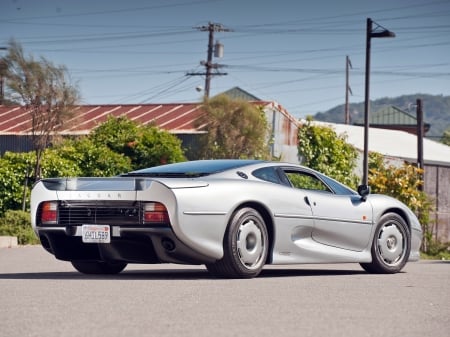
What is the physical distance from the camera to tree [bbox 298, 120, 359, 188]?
36.3 meters

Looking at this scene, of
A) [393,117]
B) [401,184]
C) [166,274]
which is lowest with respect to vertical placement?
[166,274]

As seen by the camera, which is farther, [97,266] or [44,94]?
[44,94]

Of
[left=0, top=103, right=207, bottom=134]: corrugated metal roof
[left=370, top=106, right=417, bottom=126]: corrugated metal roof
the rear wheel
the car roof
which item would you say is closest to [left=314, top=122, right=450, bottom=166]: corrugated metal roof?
[left=0, top=103, right=207, bottom=134]: corrugated metal roof

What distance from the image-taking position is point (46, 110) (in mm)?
31328

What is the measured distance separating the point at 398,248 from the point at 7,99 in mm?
21128

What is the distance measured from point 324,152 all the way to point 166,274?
2513 cm

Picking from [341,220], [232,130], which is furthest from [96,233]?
[232,130]

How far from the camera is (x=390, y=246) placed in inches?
499

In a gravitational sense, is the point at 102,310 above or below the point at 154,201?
below

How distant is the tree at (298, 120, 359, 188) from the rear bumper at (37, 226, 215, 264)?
25311mm

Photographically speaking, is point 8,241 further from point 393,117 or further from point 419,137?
point 393,117

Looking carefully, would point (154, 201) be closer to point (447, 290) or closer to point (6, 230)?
point (447, 290)

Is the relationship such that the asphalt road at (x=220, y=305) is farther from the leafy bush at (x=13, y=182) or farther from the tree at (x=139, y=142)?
the tree at (x=139, y=142)

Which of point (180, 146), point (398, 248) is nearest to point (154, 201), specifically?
point (398, 248)
